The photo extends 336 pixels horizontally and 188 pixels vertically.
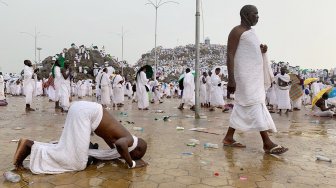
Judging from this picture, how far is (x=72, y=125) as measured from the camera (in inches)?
151

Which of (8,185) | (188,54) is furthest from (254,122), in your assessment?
(188,54)

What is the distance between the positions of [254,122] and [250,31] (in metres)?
1.40

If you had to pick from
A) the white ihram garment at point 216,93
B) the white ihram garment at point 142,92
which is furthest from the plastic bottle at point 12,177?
the white ihram garment at point 216,93

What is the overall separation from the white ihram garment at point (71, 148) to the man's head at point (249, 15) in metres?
2.75

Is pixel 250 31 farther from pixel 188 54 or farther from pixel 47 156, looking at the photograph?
pixel 188 54

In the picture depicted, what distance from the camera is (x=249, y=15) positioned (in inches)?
205

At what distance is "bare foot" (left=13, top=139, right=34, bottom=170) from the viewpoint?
12.9ft

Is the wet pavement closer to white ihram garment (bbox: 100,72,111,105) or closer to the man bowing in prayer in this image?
the man bowing in prayer

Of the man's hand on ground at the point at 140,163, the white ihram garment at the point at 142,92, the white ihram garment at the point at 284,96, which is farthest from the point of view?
the white ihram garment at the point at 142,92

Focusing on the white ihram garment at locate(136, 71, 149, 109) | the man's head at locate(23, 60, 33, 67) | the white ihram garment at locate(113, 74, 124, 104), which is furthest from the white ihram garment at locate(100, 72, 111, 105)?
the man's head at locate(23, 60, 33, 67)

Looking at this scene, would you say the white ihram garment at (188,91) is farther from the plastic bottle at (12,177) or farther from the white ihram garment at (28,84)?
the plastic bottle at (12,177)

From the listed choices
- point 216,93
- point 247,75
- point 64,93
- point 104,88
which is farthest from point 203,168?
point 104,88

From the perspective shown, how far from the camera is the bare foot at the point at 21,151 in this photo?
3.94 m

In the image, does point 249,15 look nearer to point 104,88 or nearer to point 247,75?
point 247,75
